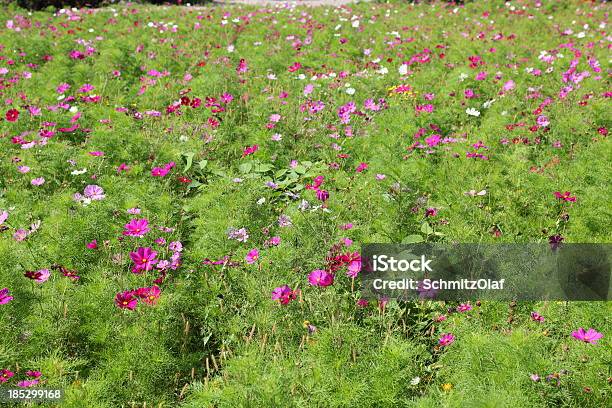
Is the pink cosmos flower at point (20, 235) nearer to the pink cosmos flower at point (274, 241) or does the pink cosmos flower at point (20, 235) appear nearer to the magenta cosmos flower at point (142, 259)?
the magenta cosmos flower at point (142, 259)

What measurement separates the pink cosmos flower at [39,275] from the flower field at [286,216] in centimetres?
1

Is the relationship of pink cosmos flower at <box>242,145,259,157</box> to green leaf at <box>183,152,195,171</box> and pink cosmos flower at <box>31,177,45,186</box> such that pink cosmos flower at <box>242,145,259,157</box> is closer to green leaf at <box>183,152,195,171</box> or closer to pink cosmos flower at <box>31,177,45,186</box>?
green leaf at <box>183,152,195,171</box>

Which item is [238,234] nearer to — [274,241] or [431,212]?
[274,241]

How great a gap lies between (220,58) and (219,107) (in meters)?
2.25

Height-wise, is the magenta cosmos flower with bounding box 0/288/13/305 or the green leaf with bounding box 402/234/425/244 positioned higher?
the magenta cosmos flower with bounding box 0/288/13/305

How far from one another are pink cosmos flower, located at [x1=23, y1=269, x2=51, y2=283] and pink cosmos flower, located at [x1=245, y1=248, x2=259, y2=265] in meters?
1.07

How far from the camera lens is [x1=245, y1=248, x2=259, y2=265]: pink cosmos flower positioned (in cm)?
288

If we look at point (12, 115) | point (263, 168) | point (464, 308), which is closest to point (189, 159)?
point (263, 168)

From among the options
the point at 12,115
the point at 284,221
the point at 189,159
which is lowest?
the point at 284,221

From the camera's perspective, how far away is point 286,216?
3.36m

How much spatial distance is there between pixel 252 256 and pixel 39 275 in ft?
3.67

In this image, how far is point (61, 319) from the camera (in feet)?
8.13

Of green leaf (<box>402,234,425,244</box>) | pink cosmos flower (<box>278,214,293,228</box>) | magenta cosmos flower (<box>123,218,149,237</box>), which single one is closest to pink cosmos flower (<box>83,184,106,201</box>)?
magenta cosmos flower (<box>123,218,149,237</box>)

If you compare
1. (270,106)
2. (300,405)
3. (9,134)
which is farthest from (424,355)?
(9,134)
